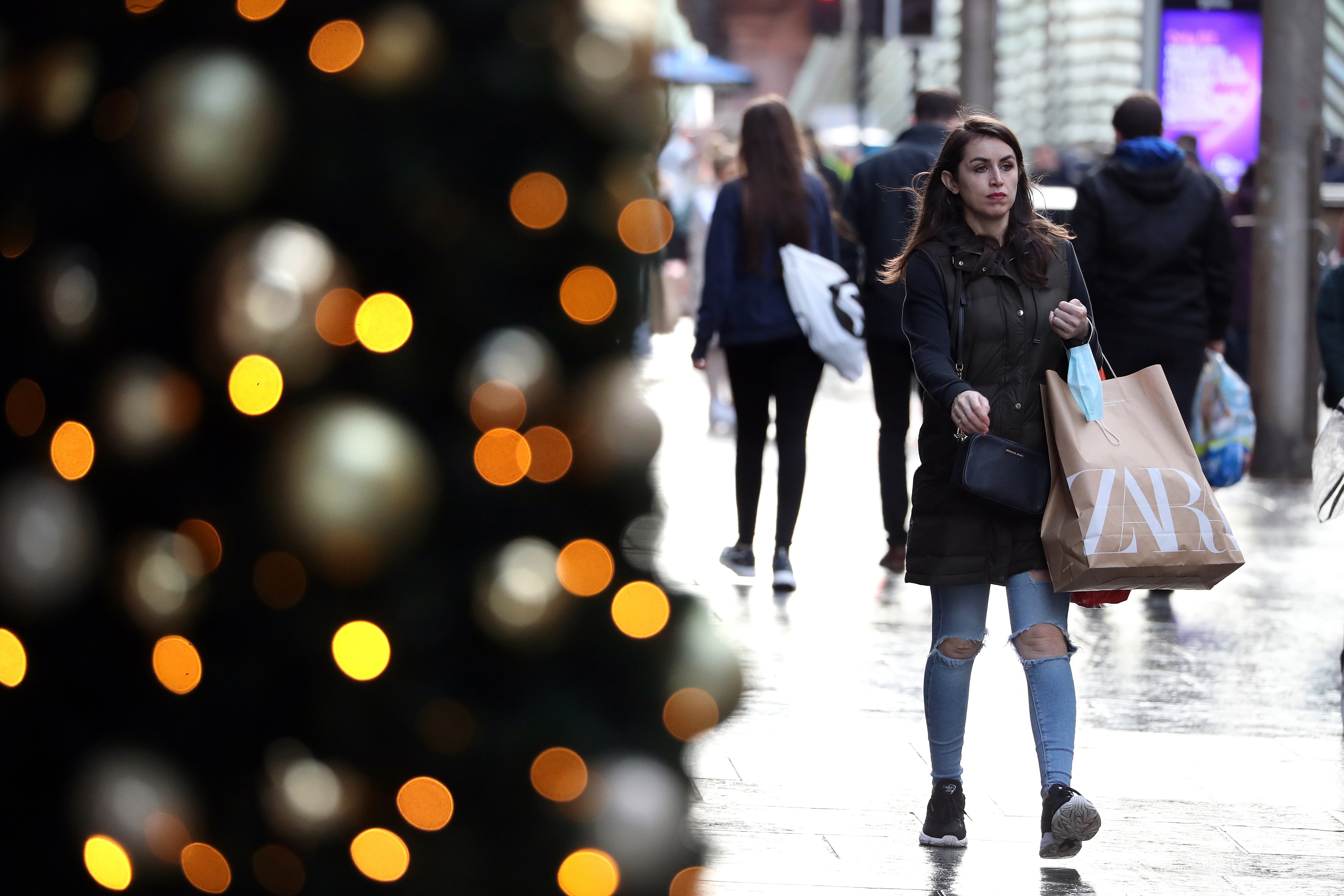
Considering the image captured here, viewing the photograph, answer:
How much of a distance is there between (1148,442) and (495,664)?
264 centimetres

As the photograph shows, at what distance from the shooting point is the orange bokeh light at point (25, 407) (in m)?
1.46

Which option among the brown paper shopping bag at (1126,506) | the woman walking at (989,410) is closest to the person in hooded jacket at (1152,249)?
the woman walking at (989,410)

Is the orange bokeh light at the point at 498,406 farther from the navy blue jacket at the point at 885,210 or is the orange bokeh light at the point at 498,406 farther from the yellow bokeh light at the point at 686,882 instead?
the navy blue jacket at the point at 885,210

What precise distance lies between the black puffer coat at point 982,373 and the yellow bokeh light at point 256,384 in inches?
101

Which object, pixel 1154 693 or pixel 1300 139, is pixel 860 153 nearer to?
pixel 1300 139

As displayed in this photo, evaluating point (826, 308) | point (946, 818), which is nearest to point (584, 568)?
point (946, 818)

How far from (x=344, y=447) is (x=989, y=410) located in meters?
2.57

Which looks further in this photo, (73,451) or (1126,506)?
(1126,506)

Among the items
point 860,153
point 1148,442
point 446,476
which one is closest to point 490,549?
point 446,476

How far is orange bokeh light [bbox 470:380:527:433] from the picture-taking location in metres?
1.40

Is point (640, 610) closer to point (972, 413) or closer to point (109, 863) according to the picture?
point (109, 863)

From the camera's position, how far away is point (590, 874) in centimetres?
141

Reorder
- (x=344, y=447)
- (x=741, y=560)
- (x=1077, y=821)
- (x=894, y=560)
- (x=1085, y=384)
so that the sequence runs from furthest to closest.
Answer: (x=894, y=560) < (x=741, y=560) < (x=1085, y=384) < (x=1077, y=821) < (x=344, y=447)

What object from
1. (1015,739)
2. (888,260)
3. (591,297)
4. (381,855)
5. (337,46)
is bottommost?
(1015,739)
